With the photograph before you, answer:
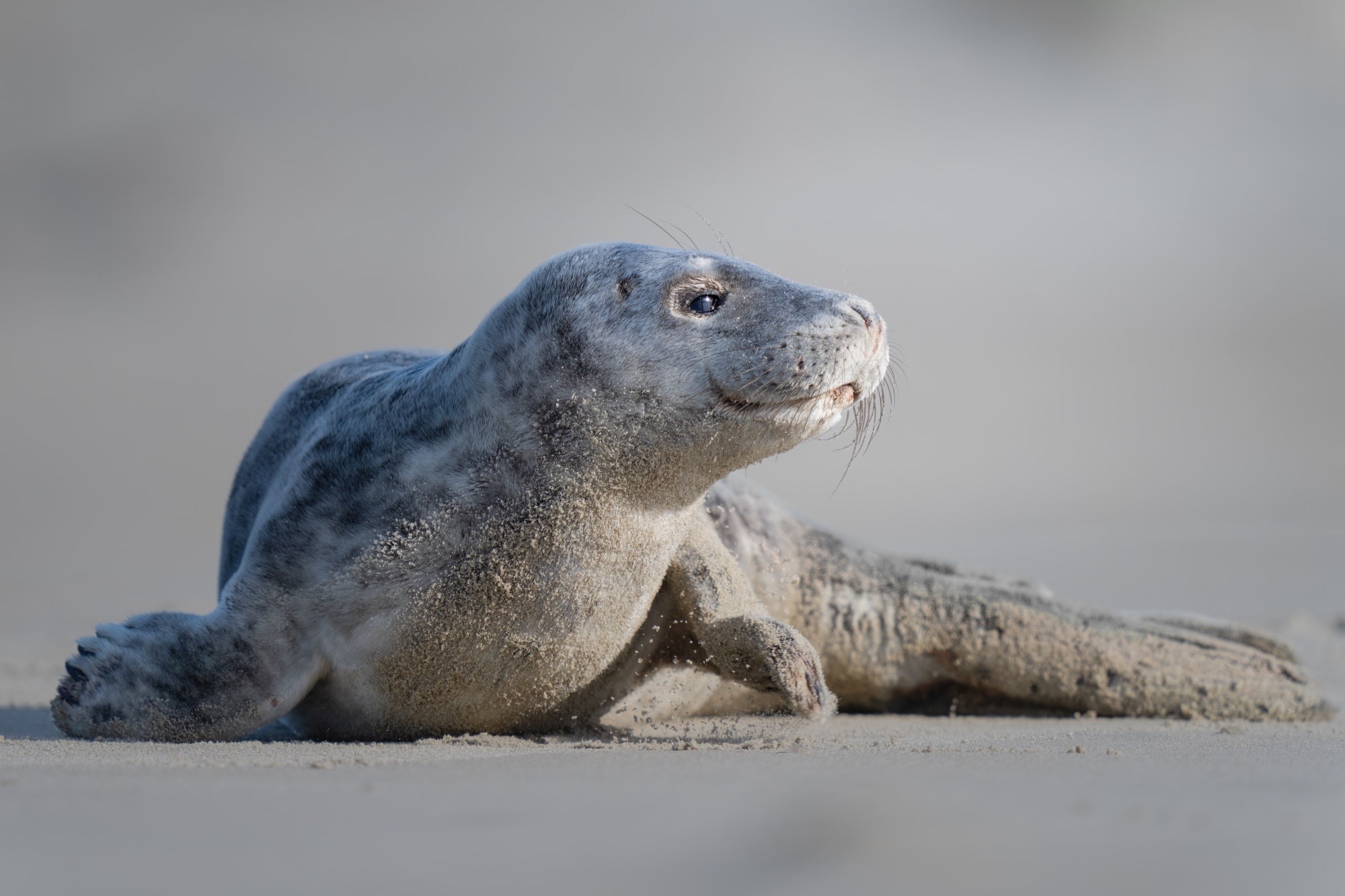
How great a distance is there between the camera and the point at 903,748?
161 inches

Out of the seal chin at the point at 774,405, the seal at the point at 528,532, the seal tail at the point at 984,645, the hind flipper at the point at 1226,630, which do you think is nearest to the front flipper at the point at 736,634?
the seal at the point at 528,532

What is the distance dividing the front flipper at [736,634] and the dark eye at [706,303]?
937 mm

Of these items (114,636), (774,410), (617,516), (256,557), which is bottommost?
(114,636)

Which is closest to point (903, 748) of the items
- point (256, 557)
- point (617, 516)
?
point (617, 516)

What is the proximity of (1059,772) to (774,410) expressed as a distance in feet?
3.94

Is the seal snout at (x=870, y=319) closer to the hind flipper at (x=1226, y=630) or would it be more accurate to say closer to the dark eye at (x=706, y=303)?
the dark eye at (x=706, y=303)

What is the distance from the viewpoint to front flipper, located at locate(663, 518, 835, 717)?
4.23 metres

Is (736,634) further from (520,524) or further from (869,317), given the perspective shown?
(869,317)

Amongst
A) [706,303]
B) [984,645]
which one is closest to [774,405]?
[706,303]

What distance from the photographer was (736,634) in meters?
4.37

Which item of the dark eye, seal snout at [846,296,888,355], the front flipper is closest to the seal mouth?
seal snout at [846,296,888,355]

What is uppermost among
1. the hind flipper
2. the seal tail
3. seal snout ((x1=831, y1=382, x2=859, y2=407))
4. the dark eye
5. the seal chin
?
the dark eye

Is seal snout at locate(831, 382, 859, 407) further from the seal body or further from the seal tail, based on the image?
the seal tail

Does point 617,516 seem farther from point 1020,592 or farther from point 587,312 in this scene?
point 1020,592
